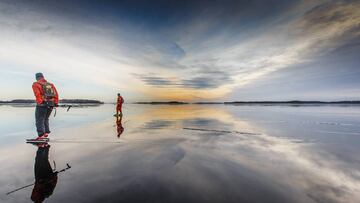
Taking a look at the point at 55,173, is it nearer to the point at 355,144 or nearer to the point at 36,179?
the point at 36,179

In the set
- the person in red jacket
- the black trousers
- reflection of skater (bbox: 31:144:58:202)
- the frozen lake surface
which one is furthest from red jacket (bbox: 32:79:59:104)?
reflection of skater (bbox: 31:144:58:202)

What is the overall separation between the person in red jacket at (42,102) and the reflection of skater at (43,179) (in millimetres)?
2941

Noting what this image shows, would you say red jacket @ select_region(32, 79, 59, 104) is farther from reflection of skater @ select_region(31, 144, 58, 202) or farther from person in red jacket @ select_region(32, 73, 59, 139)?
reflection of skater @ select_region(31, 144, 58, 202)

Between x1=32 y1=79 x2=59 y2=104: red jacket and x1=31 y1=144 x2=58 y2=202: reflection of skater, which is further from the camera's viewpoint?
x1=32 y1=79 x2=59 y2=104: red jacket

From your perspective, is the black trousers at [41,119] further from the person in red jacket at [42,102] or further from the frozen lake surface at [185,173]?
the frozen lake surface at [185,173]

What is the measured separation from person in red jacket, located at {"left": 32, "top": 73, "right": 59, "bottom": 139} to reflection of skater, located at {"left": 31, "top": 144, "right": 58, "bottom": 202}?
9.65ft

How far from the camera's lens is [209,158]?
6375 millimetres

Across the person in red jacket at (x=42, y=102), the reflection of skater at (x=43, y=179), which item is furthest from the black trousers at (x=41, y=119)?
the reflection of skater at (x=43, y=179)

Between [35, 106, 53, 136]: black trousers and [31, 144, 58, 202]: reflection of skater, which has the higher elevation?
[35, 106, 53, 136]: black trousers

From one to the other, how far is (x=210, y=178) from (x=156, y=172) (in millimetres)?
1251

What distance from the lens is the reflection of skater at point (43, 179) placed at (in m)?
3.68

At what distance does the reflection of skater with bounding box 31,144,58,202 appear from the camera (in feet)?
12.1

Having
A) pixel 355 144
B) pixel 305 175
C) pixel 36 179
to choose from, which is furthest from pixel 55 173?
pixel 355 144

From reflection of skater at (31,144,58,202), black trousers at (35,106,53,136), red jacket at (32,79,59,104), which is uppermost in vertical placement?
red jacket at (32,79,59,104)
